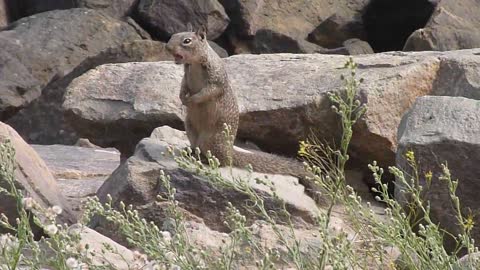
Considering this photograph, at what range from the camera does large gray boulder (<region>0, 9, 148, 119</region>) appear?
56.9 feet

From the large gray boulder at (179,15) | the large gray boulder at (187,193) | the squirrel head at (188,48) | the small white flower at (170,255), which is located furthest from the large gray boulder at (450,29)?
the small white flower at (170,255)

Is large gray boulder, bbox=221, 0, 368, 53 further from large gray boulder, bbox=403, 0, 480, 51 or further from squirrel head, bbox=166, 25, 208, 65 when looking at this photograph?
squirrel head, bbox=166, 25, 208, 65

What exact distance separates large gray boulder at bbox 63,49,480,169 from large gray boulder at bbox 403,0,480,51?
7.21m

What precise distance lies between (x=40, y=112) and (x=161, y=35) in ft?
15.2

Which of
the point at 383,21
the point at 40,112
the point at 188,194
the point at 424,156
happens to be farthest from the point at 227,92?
the point at 383,21

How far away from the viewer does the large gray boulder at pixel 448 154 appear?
6502mm

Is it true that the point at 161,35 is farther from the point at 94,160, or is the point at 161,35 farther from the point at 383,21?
the point at 94,160

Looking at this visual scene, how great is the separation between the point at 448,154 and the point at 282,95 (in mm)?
1826

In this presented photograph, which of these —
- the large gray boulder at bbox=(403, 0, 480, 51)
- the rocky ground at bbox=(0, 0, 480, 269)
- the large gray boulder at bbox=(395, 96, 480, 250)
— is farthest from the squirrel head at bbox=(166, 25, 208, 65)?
the large gray boulder at bbox=(403, 0, 480, 51)

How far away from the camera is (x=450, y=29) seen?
669 inches

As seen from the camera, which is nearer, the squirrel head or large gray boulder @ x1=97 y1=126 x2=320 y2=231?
large gray boulder @ x1=97 y1=126 x2=320 y2=231

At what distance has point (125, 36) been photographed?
18.8m

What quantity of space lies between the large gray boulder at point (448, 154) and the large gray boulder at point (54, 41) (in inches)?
414

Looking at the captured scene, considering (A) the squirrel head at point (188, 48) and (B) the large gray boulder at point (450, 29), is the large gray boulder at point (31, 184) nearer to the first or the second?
(A) the squirrel head at point (188, 48)
